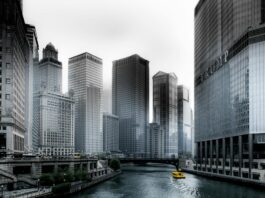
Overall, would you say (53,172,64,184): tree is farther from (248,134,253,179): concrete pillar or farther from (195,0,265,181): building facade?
(248,134,253,179): concrete pillar

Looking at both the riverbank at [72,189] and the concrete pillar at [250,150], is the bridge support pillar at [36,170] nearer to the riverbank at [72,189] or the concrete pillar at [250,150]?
the riverbank at [72,189]

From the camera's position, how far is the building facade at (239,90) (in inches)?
5778

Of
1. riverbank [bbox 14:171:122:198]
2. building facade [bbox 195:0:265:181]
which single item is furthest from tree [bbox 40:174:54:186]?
building facade [bbox 195:0:265:181]

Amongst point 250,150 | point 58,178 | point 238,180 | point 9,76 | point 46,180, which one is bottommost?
point 238,180

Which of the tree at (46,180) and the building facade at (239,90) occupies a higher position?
the building facade at (239,90)

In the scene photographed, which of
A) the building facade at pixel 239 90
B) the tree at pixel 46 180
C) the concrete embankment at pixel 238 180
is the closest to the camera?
the tree at pixel 46 180

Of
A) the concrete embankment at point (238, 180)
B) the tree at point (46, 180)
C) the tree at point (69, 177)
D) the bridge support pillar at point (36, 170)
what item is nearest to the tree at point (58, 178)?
the tree at point (69, 177)

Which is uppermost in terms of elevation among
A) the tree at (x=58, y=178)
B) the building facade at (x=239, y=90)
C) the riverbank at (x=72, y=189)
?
the building facade at (x=239, y=90)

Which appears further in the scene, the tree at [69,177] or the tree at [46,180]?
the tree at [69,177]

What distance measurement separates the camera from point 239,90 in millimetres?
162250

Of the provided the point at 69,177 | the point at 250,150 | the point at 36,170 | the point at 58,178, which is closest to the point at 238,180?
the point at 250,150

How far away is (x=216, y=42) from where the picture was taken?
644 ft

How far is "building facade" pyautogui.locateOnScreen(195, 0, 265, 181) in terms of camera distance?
147m

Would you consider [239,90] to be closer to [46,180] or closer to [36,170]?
[36,170]
